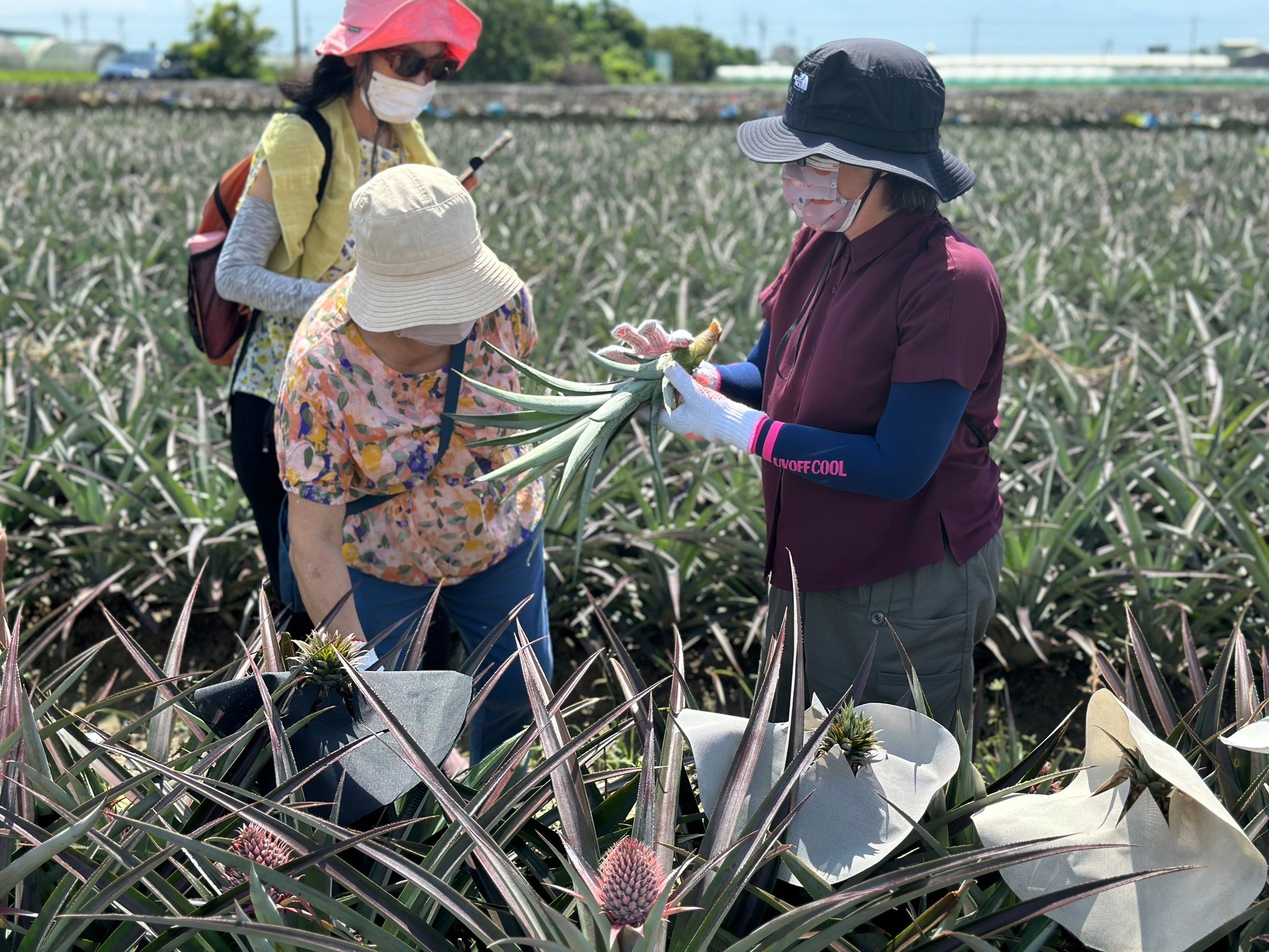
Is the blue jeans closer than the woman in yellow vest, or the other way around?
the blue jeans

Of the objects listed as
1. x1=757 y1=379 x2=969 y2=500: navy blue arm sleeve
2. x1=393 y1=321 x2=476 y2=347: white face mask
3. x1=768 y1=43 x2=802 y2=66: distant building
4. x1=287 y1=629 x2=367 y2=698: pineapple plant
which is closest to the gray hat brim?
x1=757 y1=379 x2=969 y2=500: navy blue arm sleeve

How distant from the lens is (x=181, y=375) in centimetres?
384

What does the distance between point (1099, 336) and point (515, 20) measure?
4946 centimetres

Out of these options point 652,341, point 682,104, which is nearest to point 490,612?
point 652,341

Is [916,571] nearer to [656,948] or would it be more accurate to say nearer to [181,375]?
[656,948]

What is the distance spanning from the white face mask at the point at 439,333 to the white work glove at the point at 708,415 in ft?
1.11

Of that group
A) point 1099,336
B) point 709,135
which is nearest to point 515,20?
point 709,135

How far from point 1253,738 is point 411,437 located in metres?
1.30

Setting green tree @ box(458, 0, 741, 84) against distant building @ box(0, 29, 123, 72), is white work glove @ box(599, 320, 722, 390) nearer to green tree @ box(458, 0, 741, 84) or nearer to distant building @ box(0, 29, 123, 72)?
green tree @ box(458, 0, 741, 84)

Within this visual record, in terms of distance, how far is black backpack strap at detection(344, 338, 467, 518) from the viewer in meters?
1.87

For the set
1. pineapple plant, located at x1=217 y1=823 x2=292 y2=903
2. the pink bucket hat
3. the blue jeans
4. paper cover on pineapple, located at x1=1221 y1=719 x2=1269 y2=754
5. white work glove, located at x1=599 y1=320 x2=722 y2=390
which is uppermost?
the pink bucket hat

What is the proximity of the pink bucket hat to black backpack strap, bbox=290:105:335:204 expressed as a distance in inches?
5.1

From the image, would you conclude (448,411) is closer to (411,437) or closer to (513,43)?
(411,437)

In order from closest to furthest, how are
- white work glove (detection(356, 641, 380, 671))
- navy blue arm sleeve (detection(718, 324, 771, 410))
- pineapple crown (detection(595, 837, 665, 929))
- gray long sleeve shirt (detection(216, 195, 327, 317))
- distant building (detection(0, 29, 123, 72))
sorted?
pineapple crown (detection(595, 837, 665, 929)) < white work glove (detection(356, 641, 380, 671)) < navy blue arm sleeve (detection(718, 324, 771, 410)) < gray long sleeve shirt (detection(216, 195, 327, 317)) < distant building (detection(0, 29, 123, 72))
